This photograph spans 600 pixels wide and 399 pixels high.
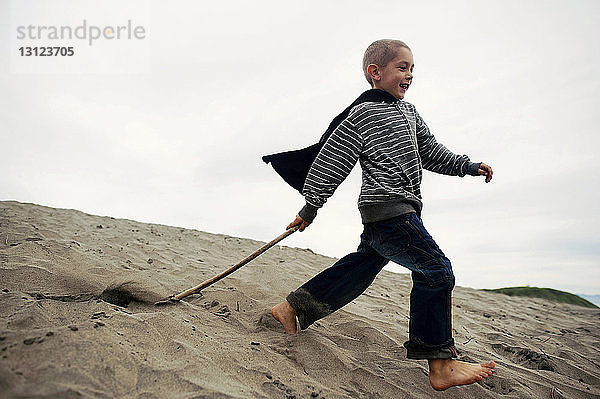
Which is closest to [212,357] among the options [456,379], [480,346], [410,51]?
[456,379]

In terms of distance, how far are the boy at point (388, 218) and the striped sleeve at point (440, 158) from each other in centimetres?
9

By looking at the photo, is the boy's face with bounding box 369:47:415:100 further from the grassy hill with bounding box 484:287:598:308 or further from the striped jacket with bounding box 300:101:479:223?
the grassy hill with bounding box 484:287:598:308

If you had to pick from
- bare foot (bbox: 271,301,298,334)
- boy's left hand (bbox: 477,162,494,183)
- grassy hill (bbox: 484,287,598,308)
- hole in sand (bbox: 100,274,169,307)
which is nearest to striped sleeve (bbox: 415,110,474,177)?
boy's left hand (bbox: 477,162,494,183)

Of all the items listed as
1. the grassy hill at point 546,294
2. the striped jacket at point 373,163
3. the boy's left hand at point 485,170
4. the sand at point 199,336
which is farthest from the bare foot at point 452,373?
the grassy hill at point 546,294

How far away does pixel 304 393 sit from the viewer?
209 cm

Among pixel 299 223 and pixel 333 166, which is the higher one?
pixel 333 166

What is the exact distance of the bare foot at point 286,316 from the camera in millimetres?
2768

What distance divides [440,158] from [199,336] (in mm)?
1935

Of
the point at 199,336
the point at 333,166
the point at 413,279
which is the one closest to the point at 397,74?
the point at 333,166

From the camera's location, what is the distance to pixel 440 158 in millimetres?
3090

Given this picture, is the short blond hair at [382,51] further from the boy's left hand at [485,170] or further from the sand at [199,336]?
the sand at [199,336]

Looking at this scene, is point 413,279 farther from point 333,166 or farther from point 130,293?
point 130,293

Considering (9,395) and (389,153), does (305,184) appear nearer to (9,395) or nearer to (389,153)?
(389,153)

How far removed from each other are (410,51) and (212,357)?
2089 mm
